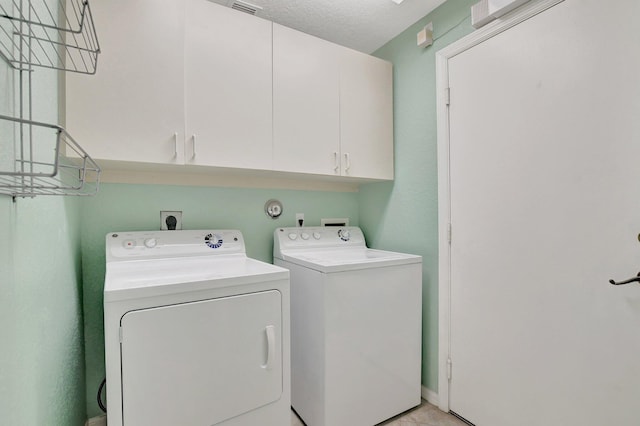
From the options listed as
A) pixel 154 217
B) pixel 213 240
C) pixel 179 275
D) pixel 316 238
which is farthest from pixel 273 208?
pixel 179 275

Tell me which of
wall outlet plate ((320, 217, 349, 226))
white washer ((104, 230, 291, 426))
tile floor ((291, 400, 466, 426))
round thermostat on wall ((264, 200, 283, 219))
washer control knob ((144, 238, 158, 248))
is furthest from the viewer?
wall outlet plate ((320, 217, 349, 226))

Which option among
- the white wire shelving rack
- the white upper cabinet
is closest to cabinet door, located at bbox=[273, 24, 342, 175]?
the white upper cabinet

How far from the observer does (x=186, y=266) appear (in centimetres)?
165

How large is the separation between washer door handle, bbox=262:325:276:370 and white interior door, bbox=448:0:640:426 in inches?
45.2

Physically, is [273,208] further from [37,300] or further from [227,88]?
[37,300]

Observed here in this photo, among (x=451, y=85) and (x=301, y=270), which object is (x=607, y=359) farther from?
(x=451, y=85)

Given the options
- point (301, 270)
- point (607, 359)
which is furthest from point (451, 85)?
point (607, 359)

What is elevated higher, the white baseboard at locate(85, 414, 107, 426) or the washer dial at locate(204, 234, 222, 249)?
the washer dial at locate(204, 234, 222, 249)

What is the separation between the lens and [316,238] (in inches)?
88.4

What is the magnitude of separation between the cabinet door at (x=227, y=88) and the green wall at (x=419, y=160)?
3.25 ft

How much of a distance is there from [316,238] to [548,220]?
1.39 meters

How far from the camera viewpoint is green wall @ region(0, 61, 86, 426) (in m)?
0.65

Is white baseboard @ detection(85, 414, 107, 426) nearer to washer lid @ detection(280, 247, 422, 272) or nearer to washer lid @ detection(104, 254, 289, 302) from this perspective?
washer lid @ detection(104, 254, 289, 302)

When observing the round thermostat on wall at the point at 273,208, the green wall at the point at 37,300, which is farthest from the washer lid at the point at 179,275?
the round thermostat on wall at the point at 273,208
